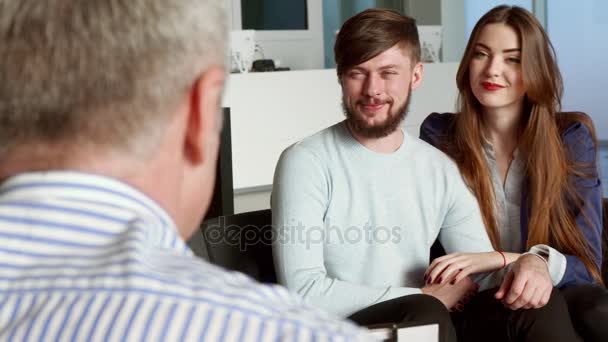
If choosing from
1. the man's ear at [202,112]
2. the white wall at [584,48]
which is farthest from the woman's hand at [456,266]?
the white wall at [584,48]

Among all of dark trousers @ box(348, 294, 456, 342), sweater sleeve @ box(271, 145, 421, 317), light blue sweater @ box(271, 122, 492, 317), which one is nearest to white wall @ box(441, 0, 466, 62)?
light blue sweater @ box(271, 122, 492, 317)

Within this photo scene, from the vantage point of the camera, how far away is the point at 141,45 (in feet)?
1.74

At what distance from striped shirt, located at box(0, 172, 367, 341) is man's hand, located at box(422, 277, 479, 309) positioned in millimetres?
1477

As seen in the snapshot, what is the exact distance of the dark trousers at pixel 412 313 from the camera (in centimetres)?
177

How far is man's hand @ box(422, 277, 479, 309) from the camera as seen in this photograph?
1.97 m

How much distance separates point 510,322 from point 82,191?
1.59 m

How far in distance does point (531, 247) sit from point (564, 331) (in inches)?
11.5

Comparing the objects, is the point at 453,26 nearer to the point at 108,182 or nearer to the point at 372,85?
the point at 372,85

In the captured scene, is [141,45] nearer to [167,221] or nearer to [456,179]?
[167,221]

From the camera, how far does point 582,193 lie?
7.27ft

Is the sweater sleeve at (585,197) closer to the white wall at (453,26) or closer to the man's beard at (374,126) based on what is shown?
the man's beard at (374,126)

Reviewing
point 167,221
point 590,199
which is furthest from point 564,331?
point 167,221

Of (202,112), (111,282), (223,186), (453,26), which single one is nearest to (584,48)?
(453,26)

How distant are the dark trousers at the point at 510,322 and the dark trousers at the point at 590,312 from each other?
0.10 feet
